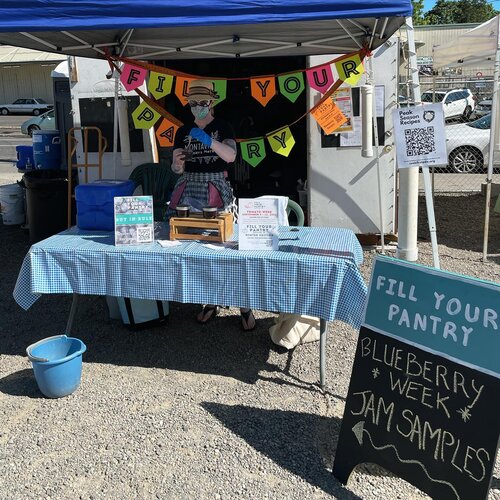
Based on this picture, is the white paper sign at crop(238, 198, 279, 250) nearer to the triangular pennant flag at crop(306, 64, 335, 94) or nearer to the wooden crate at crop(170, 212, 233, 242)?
the wooden crate at crop(170, 212, 233, 242)

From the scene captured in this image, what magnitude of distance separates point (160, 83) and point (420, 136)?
8.29ft

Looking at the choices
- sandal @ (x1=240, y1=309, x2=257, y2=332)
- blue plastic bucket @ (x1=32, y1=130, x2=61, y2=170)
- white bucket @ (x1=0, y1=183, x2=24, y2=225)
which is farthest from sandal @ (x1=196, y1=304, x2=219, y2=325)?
white bucket @ (x1=0, y1=183, x2=24, y2=225)

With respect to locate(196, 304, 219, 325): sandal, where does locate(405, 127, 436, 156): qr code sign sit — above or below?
above

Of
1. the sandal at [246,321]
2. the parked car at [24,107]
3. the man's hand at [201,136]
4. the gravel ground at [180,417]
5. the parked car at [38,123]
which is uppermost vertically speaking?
the parked car at [24,107]

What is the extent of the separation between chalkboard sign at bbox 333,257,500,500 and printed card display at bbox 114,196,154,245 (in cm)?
160

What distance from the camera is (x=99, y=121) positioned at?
639 cm

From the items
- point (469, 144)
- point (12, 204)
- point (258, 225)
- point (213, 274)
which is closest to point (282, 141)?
point (258, 225)

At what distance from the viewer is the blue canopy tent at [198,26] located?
116 inches

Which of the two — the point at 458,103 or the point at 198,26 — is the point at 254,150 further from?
the point at 458,103

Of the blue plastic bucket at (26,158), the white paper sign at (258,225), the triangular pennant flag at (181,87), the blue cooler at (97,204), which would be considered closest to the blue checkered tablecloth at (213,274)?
the white paper sign at (258,225)

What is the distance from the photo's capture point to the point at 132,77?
4434mm

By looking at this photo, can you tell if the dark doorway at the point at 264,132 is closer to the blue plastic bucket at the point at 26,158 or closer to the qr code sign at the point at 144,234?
the blue plastic bucket at the point at 26,158

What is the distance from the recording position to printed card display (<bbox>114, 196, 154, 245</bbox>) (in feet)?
11.1

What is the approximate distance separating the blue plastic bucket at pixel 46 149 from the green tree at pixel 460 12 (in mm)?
53284
